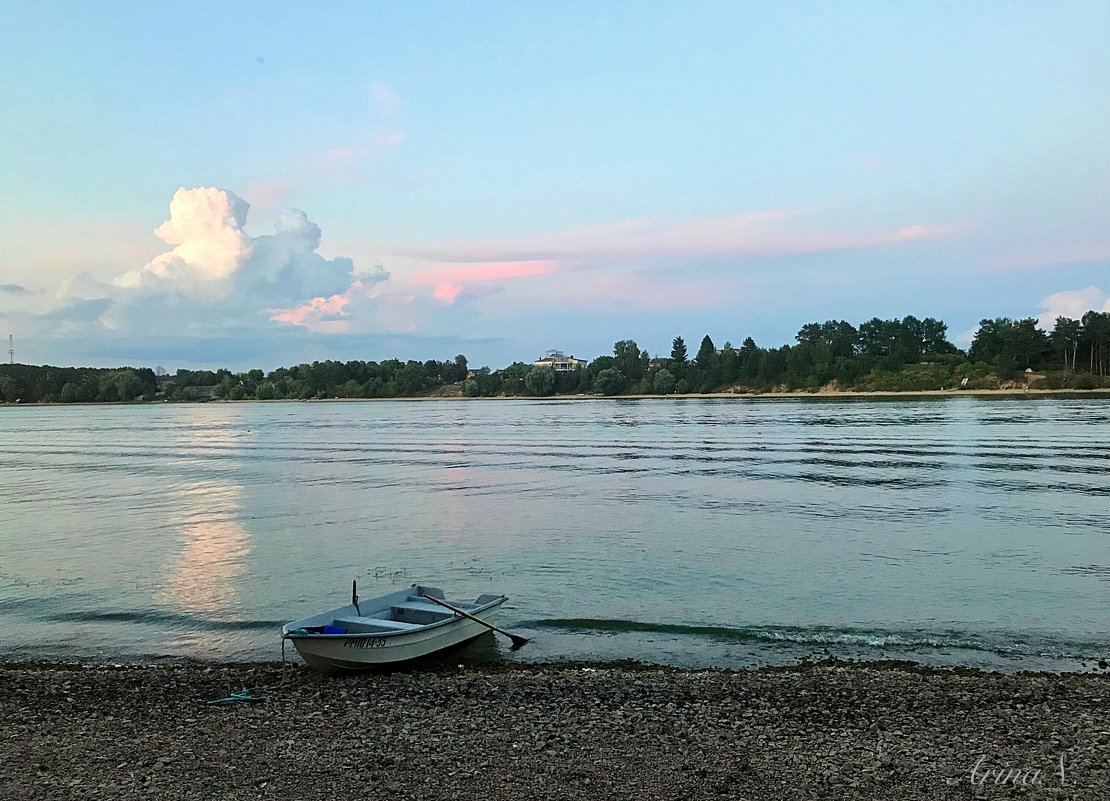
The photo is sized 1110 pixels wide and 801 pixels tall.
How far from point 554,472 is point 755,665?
115 feet

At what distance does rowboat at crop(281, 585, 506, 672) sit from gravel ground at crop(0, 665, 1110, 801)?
0.33 m

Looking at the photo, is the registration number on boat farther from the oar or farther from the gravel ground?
the oar

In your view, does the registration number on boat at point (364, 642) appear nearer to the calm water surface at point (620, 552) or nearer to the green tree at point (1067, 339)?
the calm water surface at point (620, 552)

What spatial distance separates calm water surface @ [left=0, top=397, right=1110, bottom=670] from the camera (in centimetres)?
1630

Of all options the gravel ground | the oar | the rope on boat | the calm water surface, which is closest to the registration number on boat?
the gravel ground

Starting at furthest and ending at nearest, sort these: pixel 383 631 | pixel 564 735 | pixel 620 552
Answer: pixel 620 552, pixel 383 631, pixel 564 735

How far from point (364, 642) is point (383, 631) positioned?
0.35 metres

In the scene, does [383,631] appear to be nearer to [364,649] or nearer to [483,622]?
[364,649]

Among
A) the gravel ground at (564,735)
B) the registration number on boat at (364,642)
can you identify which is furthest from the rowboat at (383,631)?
the gravel ground at (564,735)

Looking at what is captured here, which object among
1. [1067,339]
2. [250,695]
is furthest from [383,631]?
[1067,339]

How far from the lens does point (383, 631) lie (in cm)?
1337

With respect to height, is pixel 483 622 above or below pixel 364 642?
below

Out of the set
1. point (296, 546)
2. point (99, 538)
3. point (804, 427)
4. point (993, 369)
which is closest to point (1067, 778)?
point (296, 546)

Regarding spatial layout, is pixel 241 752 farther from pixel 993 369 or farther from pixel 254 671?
pixel 993 369
